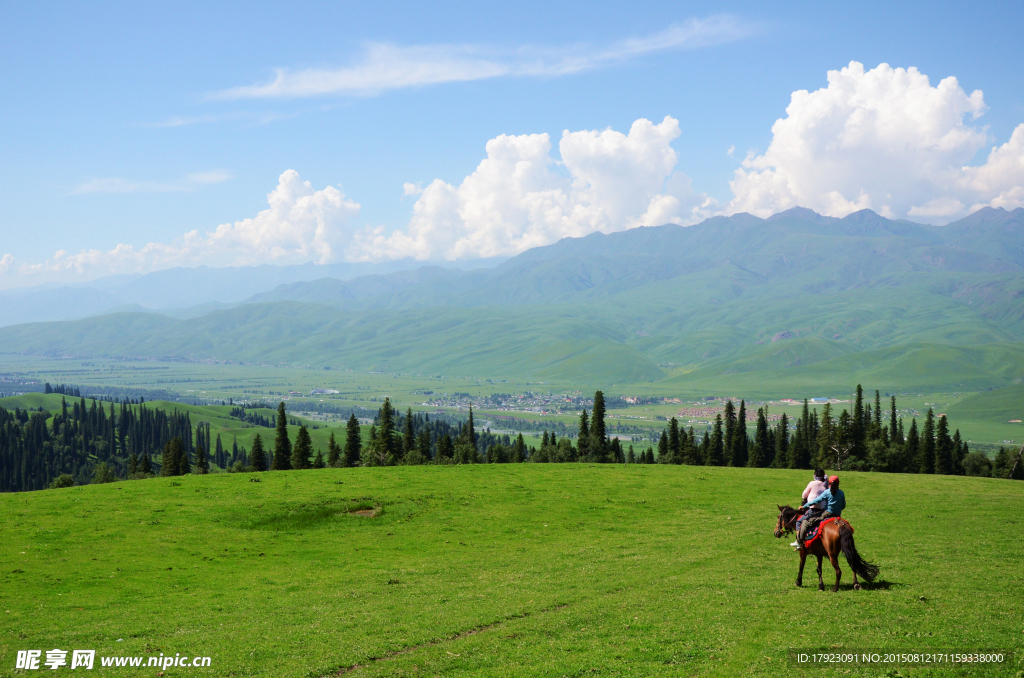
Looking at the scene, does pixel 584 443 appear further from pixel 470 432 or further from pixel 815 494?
pixel 815 494

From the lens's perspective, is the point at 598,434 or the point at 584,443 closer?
the point at 598,434

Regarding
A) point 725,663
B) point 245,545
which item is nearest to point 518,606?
point 725,663

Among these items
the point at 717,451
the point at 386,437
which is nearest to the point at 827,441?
the point at 717,451

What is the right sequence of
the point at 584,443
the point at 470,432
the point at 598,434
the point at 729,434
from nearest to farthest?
the point at 598,434 → the point at 584,443 → the point at 729,434 → the point at 470,432

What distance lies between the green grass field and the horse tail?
59 centimetres

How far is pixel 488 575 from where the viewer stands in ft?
99.2

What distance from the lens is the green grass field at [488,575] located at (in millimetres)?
18203

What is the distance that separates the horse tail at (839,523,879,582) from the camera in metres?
22.1

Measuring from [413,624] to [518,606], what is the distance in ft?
13.4

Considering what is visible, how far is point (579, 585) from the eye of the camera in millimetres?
26781

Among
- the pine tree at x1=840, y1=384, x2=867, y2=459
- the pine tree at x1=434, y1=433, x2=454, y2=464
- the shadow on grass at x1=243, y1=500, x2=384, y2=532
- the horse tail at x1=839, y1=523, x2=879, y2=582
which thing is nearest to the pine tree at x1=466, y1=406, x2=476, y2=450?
the pine tree at x1=434, y1=433, x2=454, y2=464

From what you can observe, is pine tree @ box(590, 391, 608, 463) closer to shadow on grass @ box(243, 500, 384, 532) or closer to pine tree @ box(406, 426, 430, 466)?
pine tree @ box(406, 426, 430, 466)

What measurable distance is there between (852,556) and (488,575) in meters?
16.0

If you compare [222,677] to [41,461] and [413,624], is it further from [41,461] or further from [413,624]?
[41,461]
